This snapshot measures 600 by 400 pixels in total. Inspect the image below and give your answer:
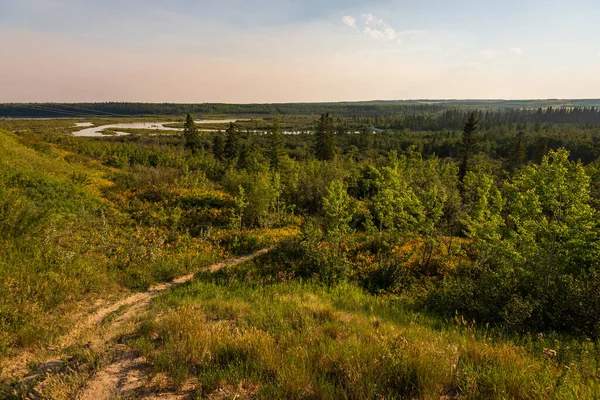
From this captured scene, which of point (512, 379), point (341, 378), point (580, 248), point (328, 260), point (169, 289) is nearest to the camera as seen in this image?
point (512, 379)

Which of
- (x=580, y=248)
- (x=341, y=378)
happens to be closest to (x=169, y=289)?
(x=341, y=378)

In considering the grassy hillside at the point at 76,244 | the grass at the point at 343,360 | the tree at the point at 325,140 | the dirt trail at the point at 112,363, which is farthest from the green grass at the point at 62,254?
the tree at the point at 325,140

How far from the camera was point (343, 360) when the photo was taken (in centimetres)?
455

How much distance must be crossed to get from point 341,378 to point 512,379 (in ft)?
7.20

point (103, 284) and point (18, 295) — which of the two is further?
point (103, 284)

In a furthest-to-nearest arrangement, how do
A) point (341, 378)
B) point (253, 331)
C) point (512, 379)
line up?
point (253, 331) < point (341, 378) < point (512, 379)

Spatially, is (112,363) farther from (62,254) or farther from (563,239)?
(563,239)

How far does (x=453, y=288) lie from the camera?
10906 mm

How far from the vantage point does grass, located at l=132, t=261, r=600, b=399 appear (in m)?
3.84

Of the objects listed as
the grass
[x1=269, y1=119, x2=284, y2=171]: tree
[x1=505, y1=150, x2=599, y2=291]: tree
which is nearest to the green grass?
the grass

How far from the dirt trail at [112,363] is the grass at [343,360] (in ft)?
0.85

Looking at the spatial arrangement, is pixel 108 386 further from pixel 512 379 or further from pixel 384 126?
pixel 384 126

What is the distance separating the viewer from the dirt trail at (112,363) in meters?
4.38

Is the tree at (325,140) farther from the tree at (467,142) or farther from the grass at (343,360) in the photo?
the grass at (343,360)
